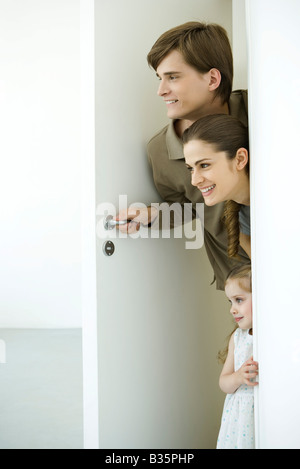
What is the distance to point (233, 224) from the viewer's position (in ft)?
4.57

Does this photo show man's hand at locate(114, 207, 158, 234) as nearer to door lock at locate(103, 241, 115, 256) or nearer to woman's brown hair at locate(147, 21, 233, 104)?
door lock at locate(103, 241, 115, 256)

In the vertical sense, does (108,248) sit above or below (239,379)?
above

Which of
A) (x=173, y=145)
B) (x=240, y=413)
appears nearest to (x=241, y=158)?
(x=173, y=145)

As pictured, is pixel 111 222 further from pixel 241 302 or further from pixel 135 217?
pixel 241 302

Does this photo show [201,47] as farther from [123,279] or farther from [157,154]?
[123,279]

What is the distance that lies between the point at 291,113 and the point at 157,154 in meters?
0.57

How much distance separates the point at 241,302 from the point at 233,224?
19cm

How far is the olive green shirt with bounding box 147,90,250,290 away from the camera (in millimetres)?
1504

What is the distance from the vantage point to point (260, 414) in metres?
1.11

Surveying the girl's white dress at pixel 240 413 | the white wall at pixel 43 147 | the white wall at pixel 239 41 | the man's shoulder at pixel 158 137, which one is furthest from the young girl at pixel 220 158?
the white wall at pixel 43 147

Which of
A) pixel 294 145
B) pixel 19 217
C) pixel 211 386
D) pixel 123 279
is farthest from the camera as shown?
pixel 19 217

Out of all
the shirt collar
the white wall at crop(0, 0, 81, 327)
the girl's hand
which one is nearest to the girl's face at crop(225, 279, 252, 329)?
the girl's hand

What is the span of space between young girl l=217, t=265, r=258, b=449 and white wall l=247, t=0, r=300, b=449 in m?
0.22

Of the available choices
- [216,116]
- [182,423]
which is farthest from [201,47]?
[182,423]
